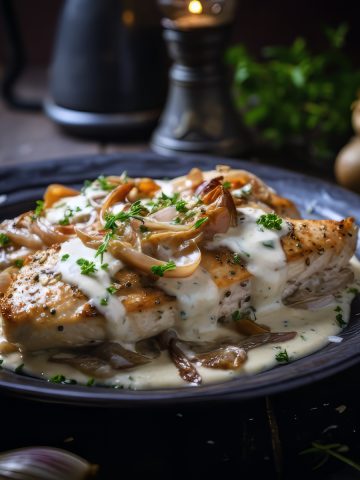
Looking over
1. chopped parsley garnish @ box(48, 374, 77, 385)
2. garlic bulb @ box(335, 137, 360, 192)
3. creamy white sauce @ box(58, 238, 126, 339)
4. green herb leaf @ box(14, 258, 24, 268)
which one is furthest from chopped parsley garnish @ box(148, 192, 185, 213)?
garlic bulb @ box(335, 137, 360, 192)

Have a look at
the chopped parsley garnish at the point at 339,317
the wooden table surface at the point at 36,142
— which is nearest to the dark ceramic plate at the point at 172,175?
the chopped parsley garnish at the point at 339,317

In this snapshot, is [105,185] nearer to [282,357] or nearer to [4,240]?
[4,240]

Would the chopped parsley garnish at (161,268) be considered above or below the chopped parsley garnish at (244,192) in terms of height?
above

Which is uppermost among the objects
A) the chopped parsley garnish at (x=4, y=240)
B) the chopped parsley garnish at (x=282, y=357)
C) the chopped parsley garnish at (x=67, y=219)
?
the chopped parsley garnish at (x=67, y=219)

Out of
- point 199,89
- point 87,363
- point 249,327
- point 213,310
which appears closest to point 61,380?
point 87,363

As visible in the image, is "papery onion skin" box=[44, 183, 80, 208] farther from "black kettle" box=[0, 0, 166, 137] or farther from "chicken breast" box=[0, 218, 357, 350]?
"black kettle" box=[0, 0, 166, 137]

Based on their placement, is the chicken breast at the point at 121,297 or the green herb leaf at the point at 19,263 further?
the green herb leaf at the point at 19,263

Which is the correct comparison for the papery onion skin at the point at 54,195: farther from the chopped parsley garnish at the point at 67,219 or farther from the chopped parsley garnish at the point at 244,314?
the chopped parsley garnish at the point at 244,314

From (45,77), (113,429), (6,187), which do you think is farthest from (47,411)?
(45,77)
